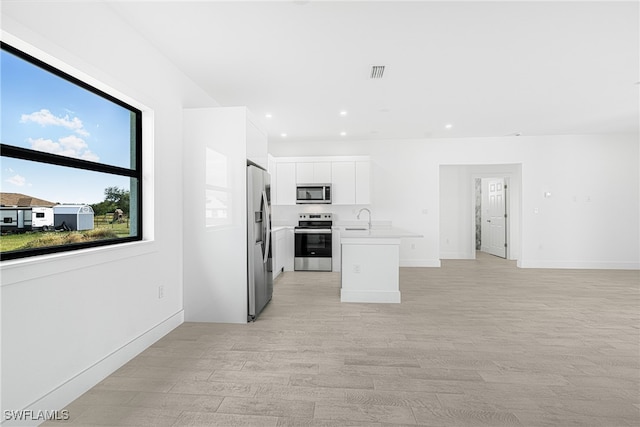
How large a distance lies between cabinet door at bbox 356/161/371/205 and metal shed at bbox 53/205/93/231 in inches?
186

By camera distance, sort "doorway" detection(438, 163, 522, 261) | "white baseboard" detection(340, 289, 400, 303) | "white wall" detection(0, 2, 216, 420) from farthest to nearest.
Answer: "doorway" detection(438, 163, 522, 261) < "white baseboard" detection(340, 289, 400, 303) < "white wall" detection(0, 2, 216, 420)

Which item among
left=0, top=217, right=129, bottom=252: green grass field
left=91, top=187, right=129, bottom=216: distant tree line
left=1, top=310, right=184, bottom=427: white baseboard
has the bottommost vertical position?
left=1, top=310, right=184, bottom=427: white baseboard

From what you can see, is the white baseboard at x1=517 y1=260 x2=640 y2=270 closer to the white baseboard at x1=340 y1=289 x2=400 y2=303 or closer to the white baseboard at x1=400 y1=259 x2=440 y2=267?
the white baseboard at x1=400 y1=259 x2=440 y2=267

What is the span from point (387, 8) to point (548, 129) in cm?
521

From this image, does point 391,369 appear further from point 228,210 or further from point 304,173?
point 304,173

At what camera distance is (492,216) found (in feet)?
28.3

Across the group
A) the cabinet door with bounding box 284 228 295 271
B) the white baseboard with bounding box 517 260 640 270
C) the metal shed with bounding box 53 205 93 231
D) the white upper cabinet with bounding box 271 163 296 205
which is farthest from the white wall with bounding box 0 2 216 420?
the white baseboard with bounding box 517 260 640 270

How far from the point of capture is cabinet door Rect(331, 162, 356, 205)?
638 cm

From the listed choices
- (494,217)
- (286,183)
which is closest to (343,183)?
(286,183)

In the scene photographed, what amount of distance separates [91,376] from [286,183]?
4.71 meters

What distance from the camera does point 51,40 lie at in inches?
74.4

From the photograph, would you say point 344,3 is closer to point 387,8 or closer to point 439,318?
point 387,8

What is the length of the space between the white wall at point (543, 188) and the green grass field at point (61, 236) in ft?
15.3

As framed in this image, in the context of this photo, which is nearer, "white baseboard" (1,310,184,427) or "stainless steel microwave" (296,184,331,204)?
"white baseboard" (1,310,184,427)
